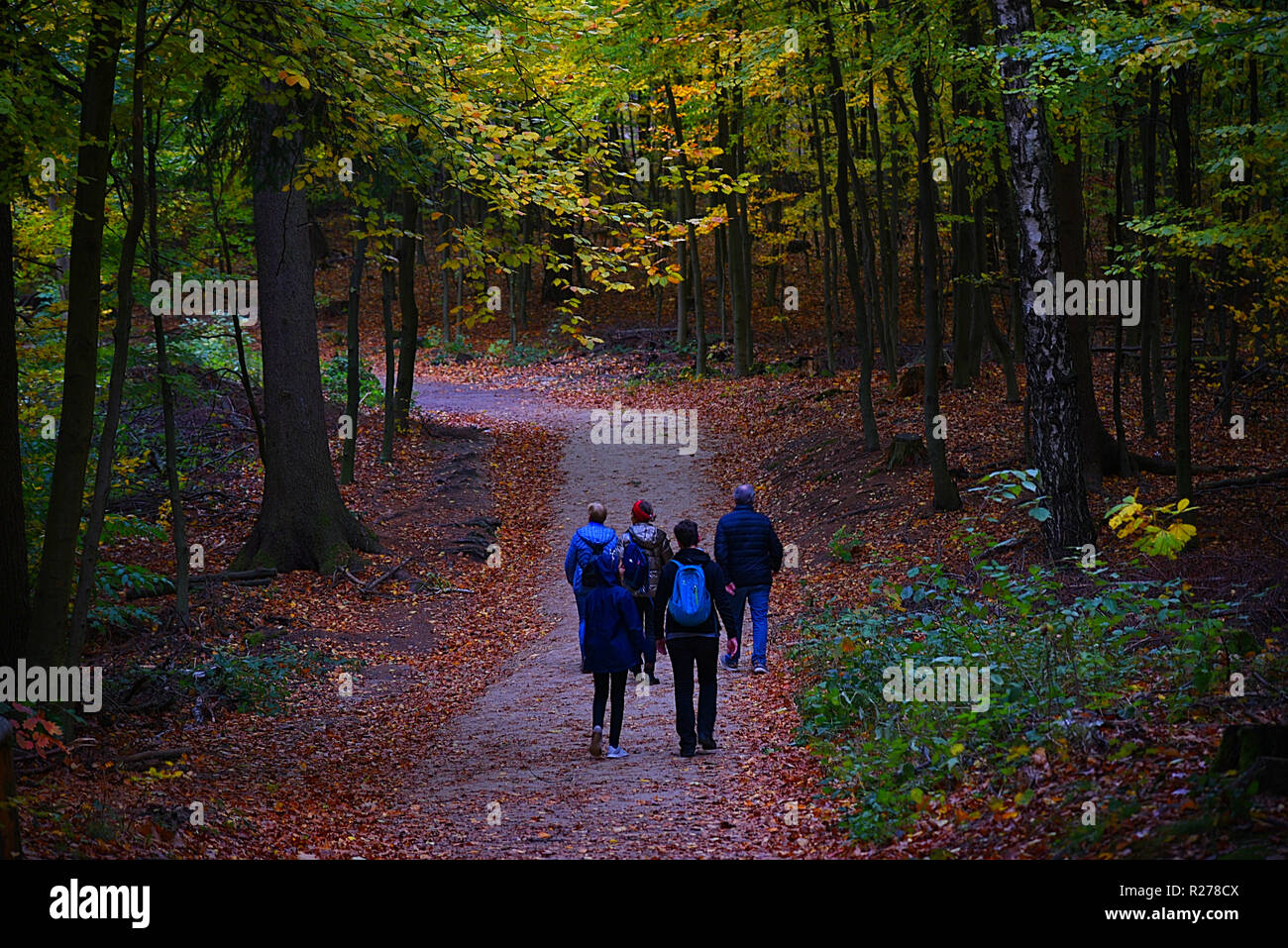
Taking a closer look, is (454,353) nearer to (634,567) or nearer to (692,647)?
(634,567)

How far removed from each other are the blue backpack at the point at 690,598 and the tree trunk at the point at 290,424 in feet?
26.8

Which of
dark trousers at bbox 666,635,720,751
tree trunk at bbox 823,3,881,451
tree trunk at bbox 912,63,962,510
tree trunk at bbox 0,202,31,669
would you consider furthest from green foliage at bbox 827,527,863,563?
tree trunk at bbox 0,202,31,669

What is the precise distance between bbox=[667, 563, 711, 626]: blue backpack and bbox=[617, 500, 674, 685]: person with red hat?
50.3 inches

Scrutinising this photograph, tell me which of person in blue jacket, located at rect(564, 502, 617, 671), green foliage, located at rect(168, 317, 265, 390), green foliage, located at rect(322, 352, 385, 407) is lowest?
person in blue jacket, located at rect(564, 502, 617, 671)

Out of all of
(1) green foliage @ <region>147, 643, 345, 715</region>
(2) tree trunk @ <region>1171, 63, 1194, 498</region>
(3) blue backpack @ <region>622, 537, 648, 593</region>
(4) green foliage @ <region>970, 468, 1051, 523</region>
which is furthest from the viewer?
(2) tree trunk @ <region>1171, 63, 1194, 498</region>

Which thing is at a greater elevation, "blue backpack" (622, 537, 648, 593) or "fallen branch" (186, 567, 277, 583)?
"blue backpack" (622, 537, 648, 593)

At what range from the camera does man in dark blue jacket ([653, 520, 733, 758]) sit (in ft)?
27.0

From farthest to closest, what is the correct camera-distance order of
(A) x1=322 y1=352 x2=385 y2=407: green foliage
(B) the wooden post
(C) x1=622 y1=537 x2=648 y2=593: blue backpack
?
(A) x1=322 y1=352 x2=385 y2=407: green foliage < (C) x1=622 y1=537 x2=648 y2=593: blue backpack < (B) the wooden post

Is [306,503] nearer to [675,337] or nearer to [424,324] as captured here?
[675,337]

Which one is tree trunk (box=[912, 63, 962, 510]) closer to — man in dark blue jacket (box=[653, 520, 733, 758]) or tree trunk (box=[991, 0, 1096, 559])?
tree trunk (box=[991, 0, 1096, 559])

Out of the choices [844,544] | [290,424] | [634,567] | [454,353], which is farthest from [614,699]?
[454,353]

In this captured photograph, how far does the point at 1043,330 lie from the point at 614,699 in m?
5.81

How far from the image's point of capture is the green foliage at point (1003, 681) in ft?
20.4

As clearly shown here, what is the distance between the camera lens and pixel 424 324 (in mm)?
41312
